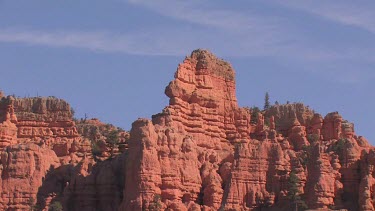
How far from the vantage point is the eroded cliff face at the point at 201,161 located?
97375mm

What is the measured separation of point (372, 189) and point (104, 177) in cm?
1903

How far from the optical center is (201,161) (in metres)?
103

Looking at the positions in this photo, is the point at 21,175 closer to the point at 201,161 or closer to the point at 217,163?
the point at 201,161

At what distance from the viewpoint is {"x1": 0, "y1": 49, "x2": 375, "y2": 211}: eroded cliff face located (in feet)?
319

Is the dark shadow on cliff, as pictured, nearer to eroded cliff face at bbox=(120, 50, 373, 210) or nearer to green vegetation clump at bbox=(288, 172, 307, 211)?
eroded cliff face at bbox=(120, 50, 373, 210)

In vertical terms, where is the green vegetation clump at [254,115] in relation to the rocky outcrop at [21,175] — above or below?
above

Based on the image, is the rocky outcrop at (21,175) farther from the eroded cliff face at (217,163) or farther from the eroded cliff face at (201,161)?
the eroded cliff face at (217,163)

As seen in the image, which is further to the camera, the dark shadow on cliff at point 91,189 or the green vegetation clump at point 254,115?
the green vegetation clump at point 254,115

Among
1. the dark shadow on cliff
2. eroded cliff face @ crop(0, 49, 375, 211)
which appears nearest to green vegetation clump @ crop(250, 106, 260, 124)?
eroded cliff face @ crop(0, 49, 375, 211)

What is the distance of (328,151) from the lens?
333 ft

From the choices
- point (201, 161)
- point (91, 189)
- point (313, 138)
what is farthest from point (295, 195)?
point (313, 138)

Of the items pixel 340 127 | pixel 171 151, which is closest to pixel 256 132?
Result: pixel 340 127

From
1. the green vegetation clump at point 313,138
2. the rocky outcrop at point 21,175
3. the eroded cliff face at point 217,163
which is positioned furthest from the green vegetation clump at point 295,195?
the rocky outcrop at point 21,175

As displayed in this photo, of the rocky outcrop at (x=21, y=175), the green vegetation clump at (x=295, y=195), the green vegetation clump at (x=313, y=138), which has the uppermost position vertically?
the green vegetation clump at (x=313, y=138)
